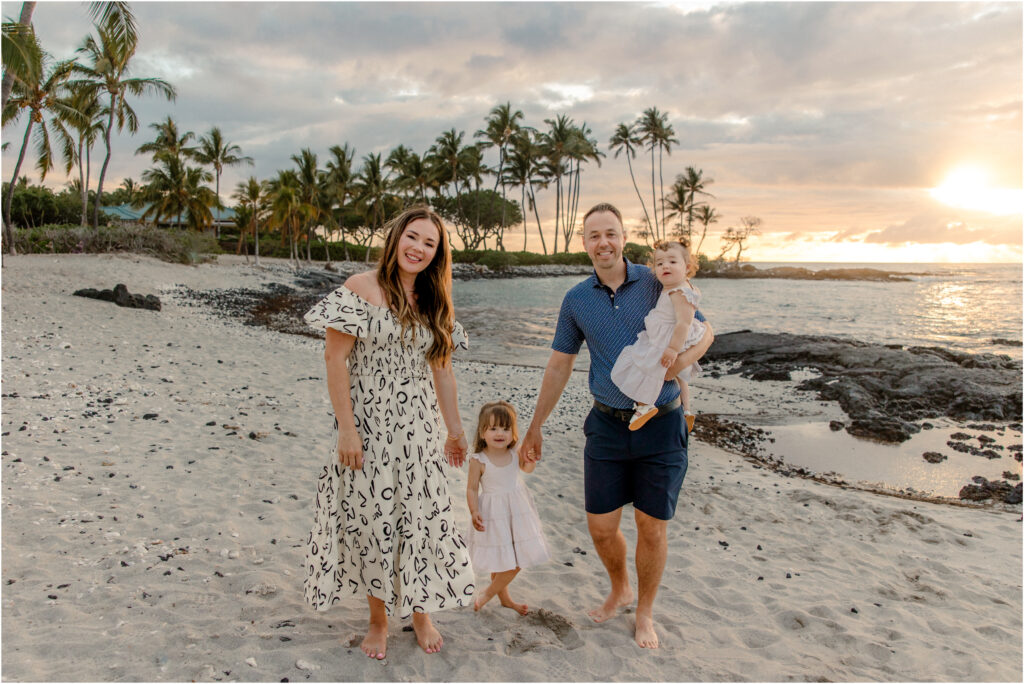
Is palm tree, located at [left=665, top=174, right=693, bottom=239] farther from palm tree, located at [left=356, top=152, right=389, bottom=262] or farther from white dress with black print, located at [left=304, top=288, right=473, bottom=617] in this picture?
white dress with black print, located at [left=304, top=288, right=473, bottom=617]

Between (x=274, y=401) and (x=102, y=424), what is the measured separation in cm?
186

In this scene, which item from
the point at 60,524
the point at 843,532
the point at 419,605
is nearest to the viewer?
the point at 419,605

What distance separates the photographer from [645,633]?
3.16 meters

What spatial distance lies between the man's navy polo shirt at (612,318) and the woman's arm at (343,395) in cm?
114

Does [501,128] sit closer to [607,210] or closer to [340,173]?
[340,173]

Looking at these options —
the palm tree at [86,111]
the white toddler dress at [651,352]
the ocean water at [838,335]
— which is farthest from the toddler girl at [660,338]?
the palm tree at [86,111]

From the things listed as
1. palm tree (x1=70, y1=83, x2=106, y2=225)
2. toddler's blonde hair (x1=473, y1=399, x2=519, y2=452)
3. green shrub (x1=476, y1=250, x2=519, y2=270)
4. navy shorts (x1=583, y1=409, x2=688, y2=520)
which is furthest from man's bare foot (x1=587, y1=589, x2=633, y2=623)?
green shrub (x1=476, y1=250, x2=519, y2=270)

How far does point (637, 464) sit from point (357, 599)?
71.3 inches

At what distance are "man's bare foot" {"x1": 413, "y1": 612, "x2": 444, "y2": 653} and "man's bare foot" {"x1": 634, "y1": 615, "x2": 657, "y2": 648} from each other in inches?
41.3

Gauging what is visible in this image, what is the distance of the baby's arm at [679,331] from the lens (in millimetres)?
2859

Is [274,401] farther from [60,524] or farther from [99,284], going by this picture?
[99,284]

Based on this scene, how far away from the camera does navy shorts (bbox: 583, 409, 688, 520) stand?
3.04 metres

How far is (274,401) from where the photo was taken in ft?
23.9

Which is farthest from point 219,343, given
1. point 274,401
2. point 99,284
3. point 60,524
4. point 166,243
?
point 166,243
